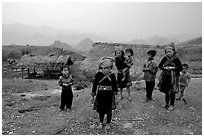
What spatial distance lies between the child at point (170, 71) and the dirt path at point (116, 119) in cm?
67

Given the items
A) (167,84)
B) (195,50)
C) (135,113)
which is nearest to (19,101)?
(135,113)

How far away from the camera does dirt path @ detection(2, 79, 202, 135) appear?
5402mm

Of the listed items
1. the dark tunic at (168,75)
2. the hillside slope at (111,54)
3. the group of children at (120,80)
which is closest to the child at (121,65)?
the group of children at (120,80)

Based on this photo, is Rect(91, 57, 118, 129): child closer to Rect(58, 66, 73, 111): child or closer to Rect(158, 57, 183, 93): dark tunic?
Rect(58, 66, 73, 111): child

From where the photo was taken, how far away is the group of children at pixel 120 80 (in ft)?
17.3

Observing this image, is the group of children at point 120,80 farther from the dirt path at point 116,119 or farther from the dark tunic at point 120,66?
the dirt path at point 116,119

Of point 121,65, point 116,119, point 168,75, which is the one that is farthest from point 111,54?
point 116,119

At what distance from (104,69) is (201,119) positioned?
3.24 meters

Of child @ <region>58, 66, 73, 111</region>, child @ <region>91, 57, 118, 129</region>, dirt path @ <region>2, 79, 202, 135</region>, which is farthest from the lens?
child @ <region>58, 66, 73, 111</region>

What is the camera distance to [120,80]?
721 centimetres

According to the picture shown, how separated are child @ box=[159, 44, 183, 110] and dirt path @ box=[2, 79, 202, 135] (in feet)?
2.19

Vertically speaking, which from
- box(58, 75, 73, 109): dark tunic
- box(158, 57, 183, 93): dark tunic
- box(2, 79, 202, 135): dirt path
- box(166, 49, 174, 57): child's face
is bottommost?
box(2, 79, 202, 135): dirt path

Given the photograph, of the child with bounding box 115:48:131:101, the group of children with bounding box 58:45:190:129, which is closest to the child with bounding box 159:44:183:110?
the group of children with bounding box 58:45:190:129

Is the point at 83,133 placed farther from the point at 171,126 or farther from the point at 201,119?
the point at 201,119
